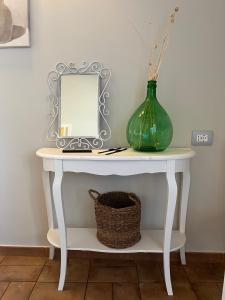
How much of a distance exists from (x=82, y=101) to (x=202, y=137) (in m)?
0.75

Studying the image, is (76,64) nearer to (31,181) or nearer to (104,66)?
(104,66)

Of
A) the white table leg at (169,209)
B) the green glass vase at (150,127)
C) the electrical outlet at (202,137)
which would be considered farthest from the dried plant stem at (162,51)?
the white table leg at (169,209)

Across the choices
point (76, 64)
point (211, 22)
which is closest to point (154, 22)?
point (211, 22)

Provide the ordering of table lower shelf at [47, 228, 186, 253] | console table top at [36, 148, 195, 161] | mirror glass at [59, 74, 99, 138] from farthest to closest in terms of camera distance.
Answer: mirror glass at [59, 74, 99, 138], table lower shelf at [47, 228, 186, 253], console table top at [36, 148, 195, 161]

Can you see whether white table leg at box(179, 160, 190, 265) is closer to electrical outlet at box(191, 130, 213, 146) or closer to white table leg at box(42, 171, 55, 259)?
electrical outlet at box(191, 130, 213, 146)

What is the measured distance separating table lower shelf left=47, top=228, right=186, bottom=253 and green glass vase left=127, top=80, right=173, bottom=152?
530mm

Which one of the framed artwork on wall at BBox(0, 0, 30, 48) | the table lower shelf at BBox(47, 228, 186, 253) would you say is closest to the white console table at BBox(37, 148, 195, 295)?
the table lower shelf at BBox(47, 228, 186, 253)

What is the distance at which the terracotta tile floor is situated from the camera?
4.40ft

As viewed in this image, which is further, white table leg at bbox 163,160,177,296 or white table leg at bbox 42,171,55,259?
white table leg at bbox 42,171,55,259

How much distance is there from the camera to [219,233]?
164 centimetres

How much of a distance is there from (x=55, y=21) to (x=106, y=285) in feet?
5.06

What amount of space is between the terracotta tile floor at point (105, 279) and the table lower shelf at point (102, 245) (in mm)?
216

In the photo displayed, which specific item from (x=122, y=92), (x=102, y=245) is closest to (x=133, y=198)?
(x=102, y=245)

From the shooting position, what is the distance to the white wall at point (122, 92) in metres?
1.47
